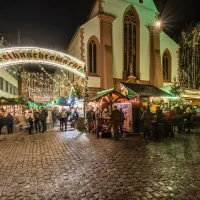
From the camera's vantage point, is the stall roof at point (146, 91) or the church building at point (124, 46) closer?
the stall roof at point (146, 91)

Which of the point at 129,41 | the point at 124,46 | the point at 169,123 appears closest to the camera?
the point at 169,123

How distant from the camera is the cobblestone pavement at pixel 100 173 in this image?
3.98 m

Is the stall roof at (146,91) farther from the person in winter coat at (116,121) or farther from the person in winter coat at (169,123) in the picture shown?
the person in winter coat at (116,121)

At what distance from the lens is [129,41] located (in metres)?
23.6

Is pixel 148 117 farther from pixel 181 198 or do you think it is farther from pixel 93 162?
pixel 181 198

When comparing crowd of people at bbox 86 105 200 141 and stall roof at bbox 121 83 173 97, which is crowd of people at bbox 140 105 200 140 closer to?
crowd of people at bbox 86 105 200 141

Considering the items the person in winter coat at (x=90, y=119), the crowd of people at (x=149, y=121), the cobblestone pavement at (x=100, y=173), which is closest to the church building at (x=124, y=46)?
the person in winter coat at (x=90, y=119)

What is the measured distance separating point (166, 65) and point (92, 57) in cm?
1066

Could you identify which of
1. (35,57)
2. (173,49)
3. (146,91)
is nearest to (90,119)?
(146,91)

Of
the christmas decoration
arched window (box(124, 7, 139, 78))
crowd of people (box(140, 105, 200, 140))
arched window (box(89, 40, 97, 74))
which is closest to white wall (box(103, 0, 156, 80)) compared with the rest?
arched window (box(124, 7, 139, 78))

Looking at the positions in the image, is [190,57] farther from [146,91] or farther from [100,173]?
[100,173]

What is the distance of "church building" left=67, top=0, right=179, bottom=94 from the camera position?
21125 millimetres

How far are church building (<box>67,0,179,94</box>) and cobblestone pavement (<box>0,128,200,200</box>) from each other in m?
14.1

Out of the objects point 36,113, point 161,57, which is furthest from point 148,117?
point 161,57
